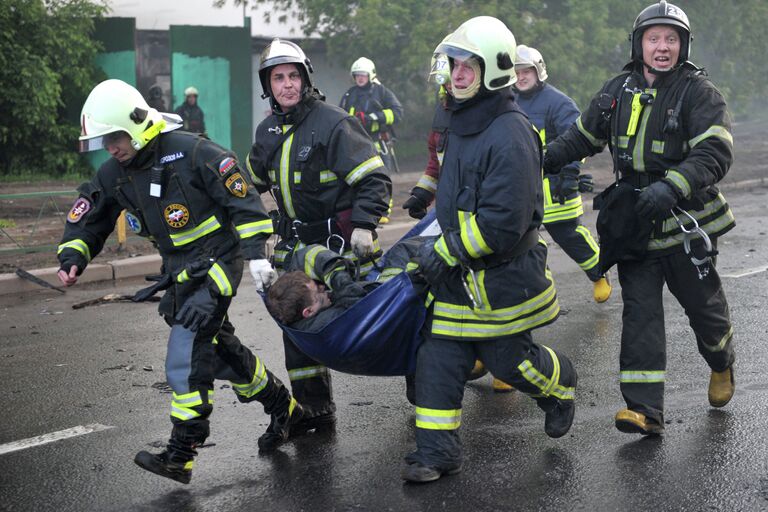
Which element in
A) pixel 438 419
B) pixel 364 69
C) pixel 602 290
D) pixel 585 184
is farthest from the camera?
pixel 364 69

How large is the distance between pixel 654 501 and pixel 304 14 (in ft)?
54.3

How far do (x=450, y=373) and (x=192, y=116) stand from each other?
12.8 m

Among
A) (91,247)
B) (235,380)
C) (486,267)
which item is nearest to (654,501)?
(486,267)

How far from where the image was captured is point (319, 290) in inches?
196

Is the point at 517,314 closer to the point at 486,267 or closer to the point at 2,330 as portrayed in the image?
the point at 486,267

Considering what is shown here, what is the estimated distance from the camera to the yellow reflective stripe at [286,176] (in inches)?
215

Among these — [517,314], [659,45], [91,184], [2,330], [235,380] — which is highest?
[659,45]

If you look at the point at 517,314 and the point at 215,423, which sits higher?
the point at 517,314

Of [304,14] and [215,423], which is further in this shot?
[304,14]

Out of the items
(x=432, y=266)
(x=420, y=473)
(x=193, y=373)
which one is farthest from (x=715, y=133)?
(x=193, y=373)

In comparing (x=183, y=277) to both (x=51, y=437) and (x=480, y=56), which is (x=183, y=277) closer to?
(x=51, y=437)

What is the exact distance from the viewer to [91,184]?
16.9 ft

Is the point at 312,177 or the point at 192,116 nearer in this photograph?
the point at 312,177

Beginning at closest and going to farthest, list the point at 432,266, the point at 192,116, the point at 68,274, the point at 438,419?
1. the point at 432,266
2. the point at 438,419
3. the point at 68,274
4. the point at 192,116
